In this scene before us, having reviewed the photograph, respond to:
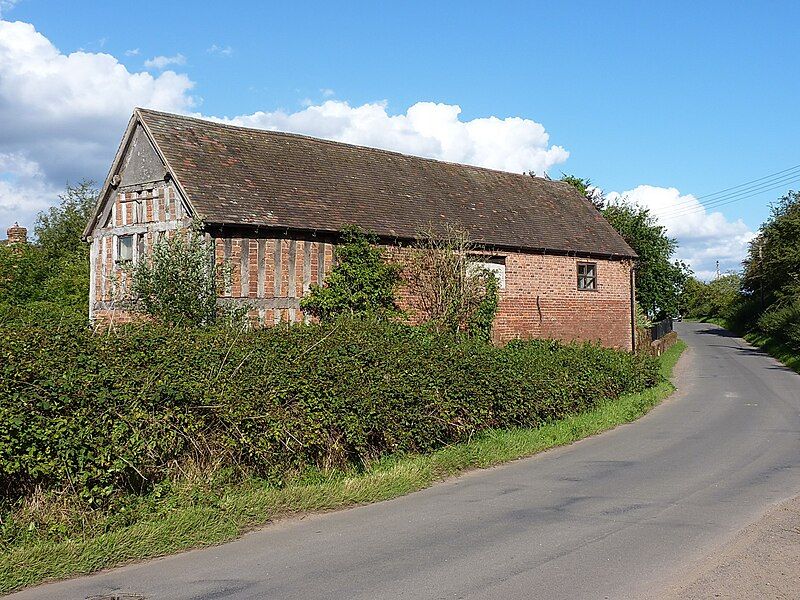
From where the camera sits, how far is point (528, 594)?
602 centimetres

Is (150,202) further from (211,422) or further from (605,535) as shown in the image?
(605,535)

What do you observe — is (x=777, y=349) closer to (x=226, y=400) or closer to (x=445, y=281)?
(x=445, y=281)

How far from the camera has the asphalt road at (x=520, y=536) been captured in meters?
6.24

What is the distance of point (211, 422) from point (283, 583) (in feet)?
9.25

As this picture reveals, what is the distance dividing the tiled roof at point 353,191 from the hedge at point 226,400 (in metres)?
6.65

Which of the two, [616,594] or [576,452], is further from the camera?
[576,452]

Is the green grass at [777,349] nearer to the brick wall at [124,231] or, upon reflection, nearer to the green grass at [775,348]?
the green grass at [775,348]

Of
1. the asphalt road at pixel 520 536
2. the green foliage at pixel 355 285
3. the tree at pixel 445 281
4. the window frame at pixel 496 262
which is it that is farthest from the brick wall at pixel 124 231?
the asphalt road at pixel 520 536

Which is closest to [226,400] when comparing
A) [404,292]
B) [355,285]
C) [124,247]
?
[355,285]

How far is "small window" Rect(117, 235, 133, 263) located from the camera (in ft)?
64.4

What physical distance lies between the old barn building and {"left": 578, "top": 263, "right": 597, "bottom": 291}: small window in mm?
51

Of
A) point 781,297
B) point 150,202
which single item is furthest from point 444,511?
point 781,297

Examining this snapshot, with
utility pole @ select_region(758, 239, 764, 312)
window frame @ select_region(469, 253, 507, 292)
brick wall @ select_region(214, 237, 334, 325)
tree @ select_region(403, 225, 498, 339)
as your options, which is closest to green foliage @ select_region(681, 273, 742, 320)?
utility pole @ select_region(758, 239, 764, 312)

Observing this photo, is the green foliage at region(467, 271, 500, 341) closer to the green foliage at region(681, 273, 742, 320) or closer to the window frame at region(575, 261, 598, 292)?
the window frame at region(575, 261, 598, 292)
